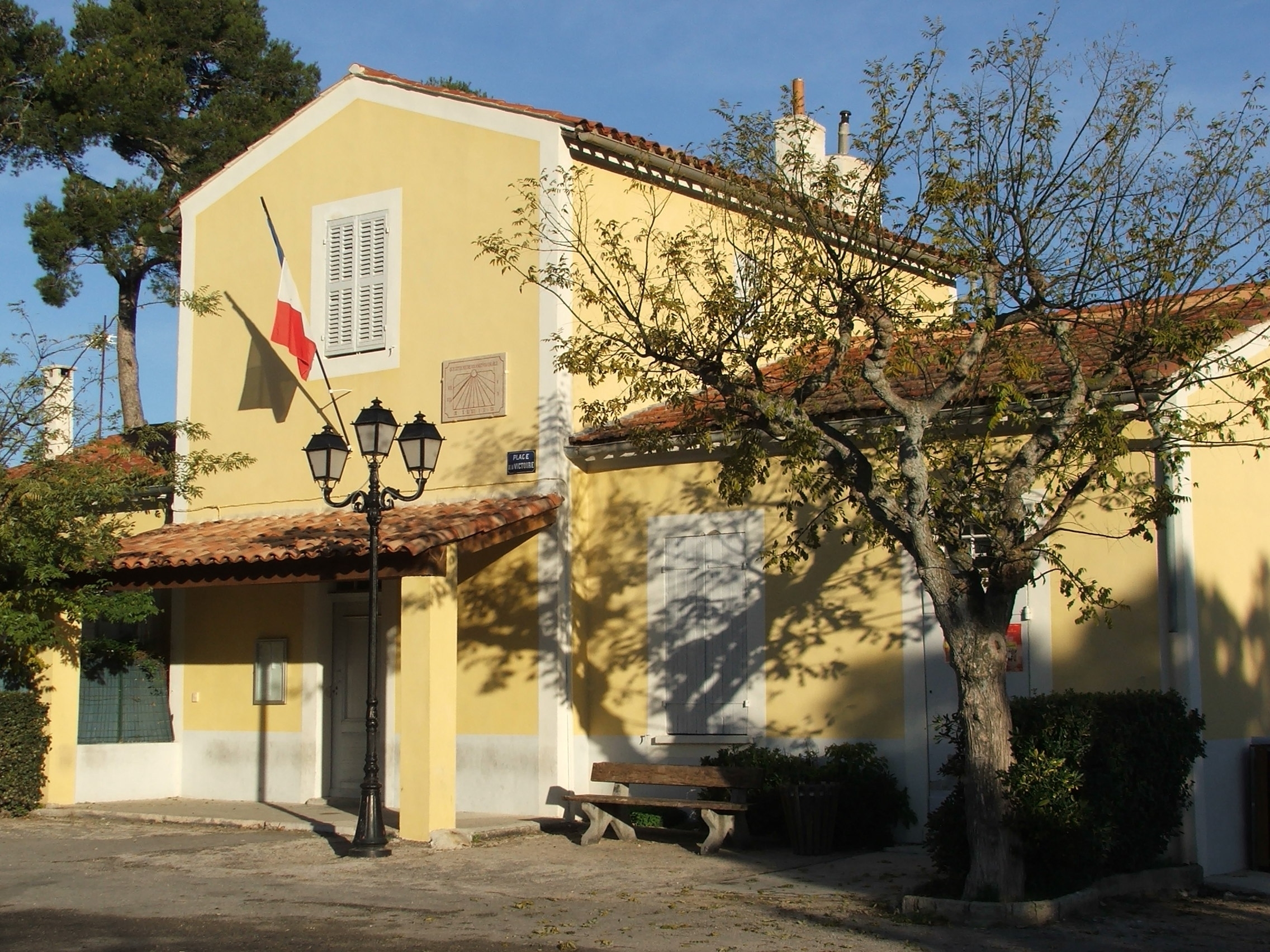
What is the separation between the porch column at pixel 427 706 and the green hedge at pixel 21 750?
4.77 meters

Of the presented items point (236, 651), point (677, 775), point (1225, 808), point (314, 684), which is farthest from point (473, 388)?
point (1225, 808)

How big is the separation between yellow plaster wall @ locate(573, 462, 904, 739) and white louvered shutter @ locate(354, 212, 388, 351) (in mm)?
2904

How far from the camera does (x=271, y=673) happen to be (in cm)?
1479

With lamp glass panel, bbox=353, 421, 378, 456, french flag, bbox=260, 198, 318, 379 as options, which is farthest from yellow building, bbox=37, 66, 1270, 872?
lamp glass panel, bbox=353, 421, 378, 456

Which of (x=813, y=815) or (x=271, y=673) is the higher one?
(x=271, y=673)

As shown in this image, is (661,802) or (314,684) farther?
(314,684)

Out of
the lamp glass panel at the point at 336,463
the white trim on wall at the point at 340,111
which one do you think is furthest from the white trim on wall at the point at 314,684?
the white trim on wall at the point at 340,111

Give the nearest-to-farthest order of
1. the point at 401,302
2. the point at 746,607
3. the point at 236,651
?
1. the point at 746,607
2. the point at 401,302
3. the point at 236,651

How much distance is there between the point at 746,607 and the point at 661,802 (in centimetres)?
196

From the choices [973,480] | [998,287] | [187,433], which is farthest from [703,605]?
[187,433]

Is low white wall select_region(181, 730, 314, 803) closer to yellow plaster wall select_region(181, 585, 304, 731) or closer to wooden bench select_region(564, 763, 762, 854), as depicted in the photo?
yellow plaster wall select_region(181, 585, 304, 731)

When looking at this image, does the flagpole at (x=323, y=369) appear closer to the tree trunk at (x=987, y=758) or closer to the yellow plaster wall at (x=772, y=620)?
the yellow plaster wall at (x=772, y=620)

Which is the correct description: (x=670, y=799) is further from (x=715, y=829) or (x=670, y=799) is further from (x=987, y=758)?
(x=987, y=758)

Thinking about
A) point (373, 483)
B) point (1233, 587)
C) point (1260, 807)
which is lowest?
point (1260, 807)
